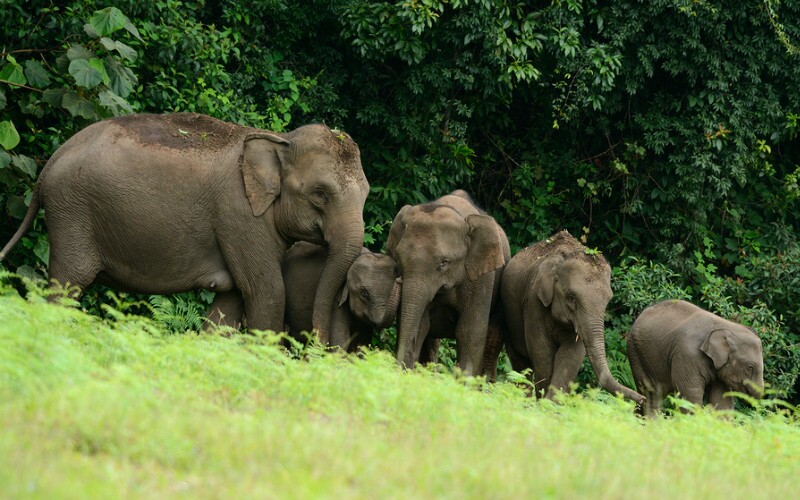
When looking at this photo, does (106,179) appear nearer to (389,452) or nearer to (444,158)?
(389,452)

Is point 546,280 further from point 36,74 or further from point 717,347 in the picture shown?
point 36,74

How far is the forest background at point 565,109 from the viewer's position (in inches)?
563

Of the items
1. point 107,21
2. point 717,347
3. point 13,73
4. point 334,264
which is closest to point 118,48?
point 107,21

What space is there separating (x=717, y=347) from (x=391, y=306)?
3.23 meters

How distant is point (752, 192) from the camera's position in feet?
55.9

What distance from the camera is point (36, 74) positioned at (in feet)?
37.9

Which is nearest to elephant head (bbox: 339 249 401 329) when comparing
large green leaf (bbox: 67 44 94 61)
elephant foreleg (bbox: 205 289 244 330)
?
elephant foreleg (bbox: 205 289 244 330)

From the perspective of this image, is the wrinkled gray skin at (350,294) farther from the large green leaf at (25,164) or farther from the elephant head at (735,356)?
the elephant head at (735,356)

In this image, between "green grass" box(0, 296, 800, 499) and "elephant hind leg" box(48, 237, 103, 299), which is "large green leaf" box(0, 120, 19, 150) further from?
"green grass" box(0, 296, 800, 499)

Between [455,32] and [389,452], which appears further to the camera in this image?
[455,32]

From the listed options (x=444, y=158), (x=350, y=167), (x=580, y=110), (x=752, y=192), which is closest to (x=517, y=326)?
(x=350, y=167)

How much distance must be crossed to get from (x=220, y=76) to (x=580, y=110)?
5.35m

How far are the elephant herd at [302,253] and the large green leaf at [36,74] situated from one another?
1.53 m

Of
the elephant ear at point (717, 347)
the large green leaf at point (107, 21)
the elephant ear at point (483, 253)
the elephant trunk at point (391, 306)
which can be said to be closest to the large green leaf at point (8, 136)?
the large green leaf at point (107, 21)
